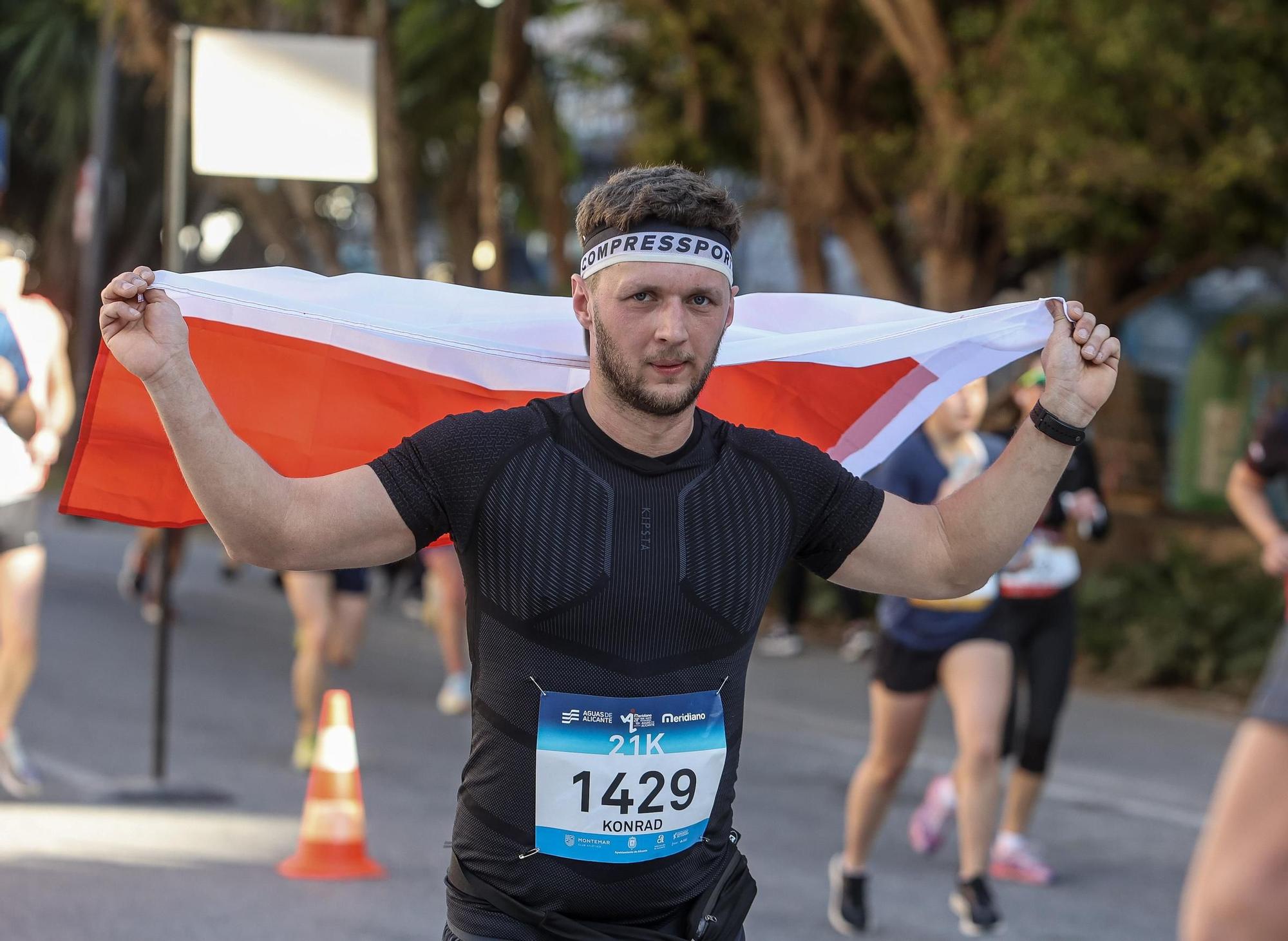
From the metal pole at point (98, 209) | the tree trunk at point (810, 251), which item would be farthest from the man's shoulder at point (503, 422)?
the metal pole at point (98, 209)

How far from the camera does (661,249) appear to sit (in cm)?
293

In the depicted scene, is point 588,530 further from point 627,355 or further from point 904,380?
point 904,380

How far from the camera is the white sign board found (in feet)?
24.3

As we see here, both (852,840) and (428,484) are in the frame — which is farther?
(852,840)

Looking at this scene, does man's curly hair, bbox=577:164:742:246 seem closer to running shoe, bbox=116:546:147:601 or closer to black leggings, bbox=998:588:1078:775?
black leggings, bbox=998:588:1078:775

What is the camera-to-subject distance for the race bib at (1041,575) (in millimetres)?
6996

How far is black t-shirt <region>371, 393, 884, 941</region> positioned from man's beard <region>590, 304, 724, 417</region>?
9cm

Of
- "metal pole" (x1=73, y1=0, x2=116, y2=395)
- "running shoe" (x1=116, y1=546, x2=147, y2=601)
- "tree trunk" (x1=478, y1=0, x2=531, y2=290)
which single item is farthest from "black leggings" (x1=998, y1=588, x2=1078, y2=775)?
"metal pole" (x1=73, y1=0, x2=116, y2=395)

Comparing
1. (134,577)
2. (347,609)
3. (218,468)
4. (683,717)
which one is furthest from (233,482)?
(134,577)

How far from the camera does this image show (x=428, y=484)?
2.87m

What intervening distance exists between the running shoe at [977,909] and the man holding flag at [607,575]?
341 centimetres

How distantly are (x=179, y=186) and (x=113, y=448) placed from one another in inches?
178

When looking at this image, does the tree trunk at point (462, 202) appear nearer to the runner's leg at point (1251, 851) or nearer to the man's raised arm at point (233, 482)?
the man's raised arm at point (233, 482)

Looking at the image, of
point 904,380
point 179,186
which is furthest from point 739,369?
point 179,186
